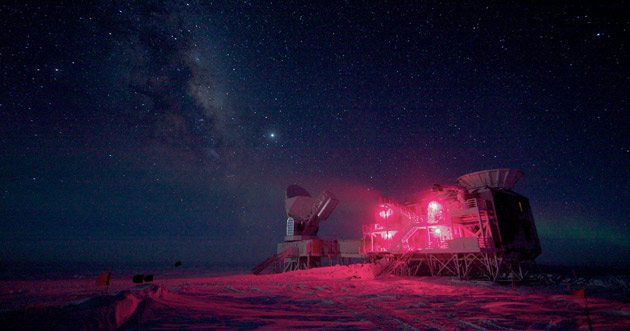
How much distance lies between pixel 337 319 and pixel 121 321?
571 centimetres

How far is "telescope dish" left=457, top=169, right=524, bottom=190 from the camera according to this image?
29255 mm

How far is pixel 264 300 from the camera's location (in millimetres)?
10883

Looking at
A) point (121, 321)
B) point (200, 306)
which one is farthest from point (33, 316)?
point (200, 306)

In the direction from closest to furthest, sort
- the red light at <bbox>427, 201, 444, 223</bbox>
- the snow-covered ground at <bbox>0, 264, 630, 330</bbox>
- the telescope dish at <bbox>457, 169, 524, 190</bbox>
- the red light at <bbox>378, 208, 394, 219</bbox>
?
the snow-covered ground at <bbox>0, 264, 630, 330</bbox> < the red light at <bbox>427, 201, 444, 223</bbox> < the telescope dish at <bbox>457, 169, 524, 190</bbox> < the red light at <bbox>378, 208, 394, 219</bbox>

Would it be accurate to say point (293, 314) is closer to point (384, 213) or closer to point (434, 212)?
point (434, 212)

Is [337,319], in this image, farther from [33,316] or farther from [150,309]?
[33,316]

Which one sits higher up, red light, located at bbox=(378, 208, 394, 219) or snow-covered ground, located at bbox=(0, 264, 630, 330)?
red light, located at bbox=(378, 208, 394, 219)

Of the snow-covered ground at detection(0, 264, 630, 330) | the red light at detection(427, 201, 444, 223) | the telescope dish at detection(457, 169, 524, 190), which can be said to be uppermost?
the telescope dish at detection(457, 169, 524, 190)

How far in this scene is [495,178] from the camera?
96.8 ft

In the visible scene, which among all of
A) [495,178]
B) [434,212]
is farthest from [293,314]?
[495,178]

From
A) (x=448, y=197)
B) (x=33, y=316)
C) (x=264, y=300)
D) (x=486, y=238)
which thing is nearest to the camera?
(x=33, y=316)

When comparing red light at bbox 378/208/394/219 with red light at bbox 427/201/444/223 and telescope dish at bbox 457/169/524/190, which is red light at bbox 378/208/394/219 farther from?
telescope dish at bbox 457/169/524/190

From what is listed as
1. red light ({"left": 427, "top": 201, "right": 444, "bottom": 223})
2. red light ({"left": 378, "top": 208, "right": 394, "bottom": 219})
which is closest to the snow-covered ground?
red light ({"left": 427, "top": 201, "right": 444, "bottom": 223})

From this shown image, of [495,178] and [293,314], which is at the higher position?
[495,178]
